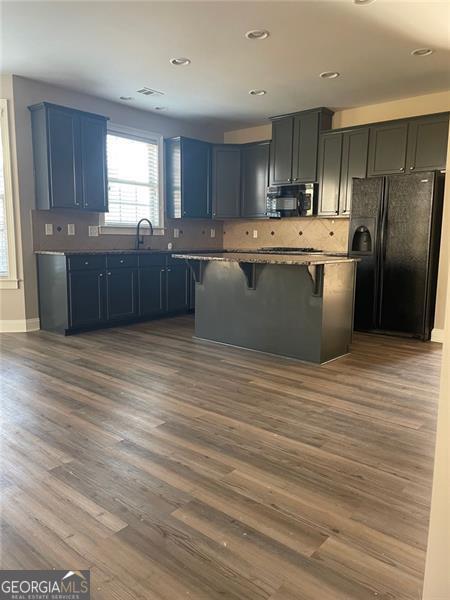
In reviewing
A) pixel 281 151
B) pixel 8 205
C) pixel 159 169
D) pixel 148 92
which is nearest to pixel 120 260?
pixel 8 205

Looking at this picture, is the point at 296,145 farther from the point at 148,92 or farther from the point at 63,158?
the point at 63,158

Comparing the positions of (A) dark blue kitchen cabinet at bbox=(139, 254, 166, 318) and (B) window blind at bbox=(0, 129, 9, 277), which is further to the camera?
(A) dark blue kitchen cabinet at bbox=(139, 254, 166, 318)

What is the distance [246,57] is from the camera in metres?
4.29

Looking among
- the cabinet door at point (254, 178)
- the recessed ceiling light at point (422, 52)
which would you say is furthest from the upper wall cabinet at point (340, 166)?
the recessed ceiling light at point (422, 52)

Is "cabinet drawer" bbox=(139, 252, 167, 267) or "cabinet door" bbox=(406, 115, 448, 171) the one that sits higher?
"cabinet door" bbox=(406, 115, 448, 171)

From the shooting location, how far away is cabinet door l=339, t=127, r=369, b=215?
18.3 ft

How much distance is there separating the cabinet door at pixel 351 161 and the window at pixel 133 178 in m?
2.67

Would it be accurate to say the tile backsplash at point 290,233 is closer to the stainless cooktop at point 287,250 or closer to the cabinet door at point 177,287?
the stainless cooktop at point 287,250

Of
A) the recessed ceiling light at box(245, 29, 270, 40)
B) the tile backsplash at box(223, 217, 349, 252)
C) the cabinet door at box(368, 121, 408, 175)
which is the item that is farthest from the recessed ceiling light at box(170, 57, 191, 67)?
the tile backsplash at box(223, 217, 349, 252)

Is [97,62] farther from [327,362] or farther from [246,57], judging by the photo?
[327,362]

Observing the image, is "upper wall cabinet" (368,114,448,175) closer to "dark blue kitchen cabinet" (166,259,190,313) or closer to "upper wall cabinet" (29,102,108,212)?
"dark blue kitchen cabinet" (166,259,190,313)

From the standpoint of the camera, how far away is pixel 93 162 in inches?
217

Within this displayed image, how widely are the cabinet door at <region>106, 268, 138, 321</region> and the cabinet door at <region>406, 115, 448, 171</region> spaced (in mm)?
3598

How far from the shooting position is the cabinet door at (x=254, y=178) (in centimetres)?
676
